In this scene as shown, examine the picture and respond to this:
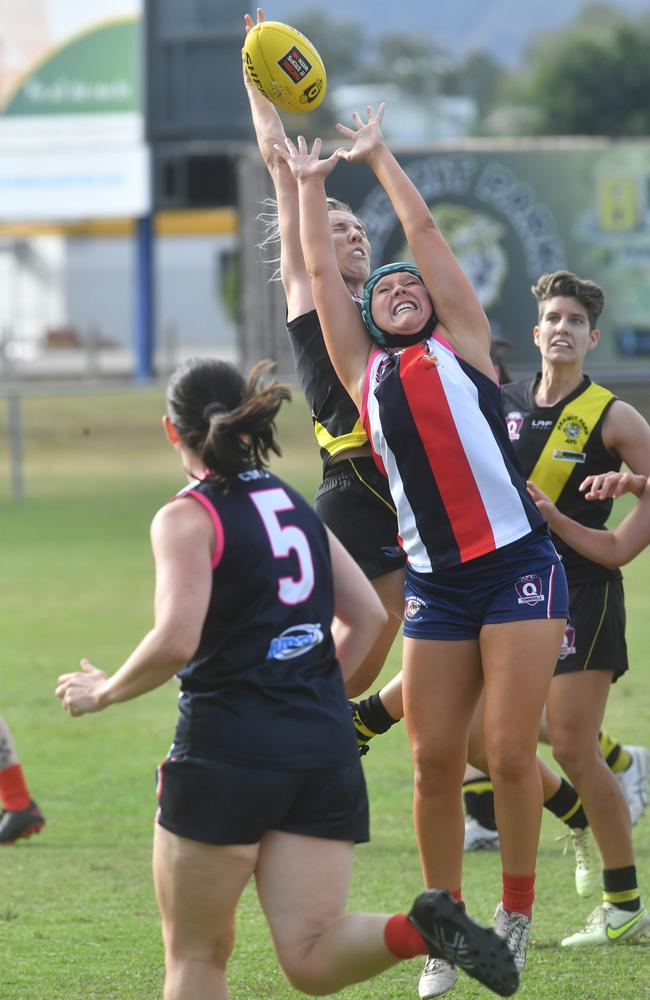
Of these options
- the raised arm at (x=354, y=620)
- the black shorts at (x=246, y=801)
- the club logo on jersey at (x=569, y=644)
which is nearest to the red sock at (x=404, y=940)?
the black shorts at (x=246, y=801)

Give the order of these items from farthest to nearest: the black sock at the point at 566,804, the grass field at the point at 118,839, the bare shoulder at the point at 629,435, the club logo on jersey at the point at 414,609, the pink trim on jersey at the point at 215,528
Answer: the black sock at the point at 566,804 < the bare shoulder at the point at 629,435 < the grass field at the point at 118,839 < the club logo on jersey at the point at 414,609 < the pink trim on jersey at the point at 215,528

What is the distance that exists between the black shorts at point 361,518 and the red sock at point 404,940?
1913mm

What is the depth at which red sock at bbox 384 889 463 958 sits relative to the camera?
376cm

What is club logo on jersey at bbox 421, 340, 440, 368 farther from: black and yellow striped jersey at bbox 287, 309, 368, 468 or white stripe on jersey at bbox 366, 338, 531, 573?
black and yellow striped jersey at bbox 287, 309, 368, 468

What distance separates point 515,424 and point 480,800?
1907mm

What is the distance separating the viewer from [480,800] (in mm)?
6785

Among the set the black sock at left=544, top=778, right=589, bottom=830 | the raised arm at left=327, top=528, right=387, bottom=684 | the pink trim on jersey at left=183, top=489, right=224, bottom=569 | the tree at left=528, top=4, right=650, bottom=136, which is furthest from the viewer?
the tree at left=528, top=4, right=650, bottom=136

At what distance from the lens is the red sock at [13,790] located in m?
6.73

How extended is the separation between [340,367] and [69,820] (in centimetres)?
321

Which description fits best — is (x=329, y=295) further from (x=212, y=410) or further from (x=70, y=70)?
(x=70, y=70)

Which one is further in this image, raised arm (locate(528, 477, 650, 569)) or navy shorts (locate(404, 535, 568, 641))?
raised arm (locate(528, 477, 650, 569))

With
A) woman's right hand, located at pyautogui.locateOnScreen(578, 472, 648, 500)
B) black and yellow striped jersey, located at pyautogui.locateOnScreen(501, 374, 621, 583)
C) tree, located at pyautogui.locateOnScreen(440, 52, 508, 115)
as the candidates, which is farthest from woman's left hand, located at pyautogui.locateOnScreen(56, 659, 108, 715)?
tree, located at pyautogui.locateOnScreen(440, 52, 508, 115)

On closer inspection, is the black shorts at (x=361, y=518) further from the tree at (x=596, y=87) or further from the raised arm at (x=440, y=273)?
the tree at (x=596, y=87)

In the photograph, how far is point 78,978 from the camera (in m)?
5.13
